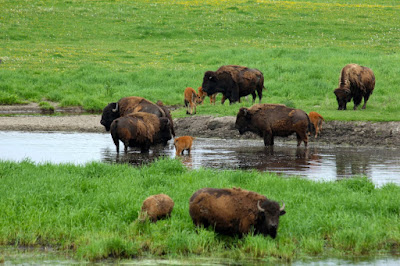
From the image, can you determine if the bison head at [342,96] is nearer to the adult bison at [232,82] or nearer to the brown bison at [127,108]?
the adult bison at [232,82]

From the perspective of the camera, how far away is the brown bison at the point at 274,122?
1683 cm

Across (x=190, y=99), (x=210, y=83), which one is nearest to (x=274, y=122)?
(x=190, y=99)

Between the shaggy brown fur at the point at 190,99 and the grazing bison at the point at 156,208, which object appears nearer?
the grazing bison at the point at 156,208

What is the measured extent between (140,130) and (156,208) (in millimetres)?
7440

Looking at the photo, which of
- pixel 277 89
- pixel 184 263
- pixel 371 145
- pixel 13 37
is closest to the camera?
pixel 184 263

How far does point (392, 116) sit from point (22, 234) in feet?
42.6

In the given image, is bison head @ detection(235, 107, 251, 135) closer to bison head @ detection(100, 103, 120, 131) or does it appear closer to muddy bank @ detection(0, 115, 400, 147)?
muddy bank @ detection(0, 115, 400, 147)

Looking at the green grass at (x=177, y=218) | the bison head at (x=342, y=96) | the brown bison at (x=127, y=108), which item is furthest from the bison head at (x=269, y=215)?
the bison head at (x=342, y=96)

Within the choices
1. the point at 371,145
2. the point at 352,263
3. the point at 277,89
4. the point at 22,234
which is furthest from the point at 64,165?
the point at 277,89

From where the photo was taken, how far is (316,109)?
2056cm

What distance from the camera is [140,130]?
16.1m

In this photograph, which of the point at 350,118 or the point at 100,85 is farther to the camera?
the point at 100,85

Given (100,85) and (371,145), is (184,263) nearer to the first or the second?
(371,145)

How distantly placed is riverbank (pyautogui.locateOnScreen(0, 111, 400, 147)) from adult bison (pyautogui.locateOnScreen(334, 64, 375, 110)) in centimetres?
223
